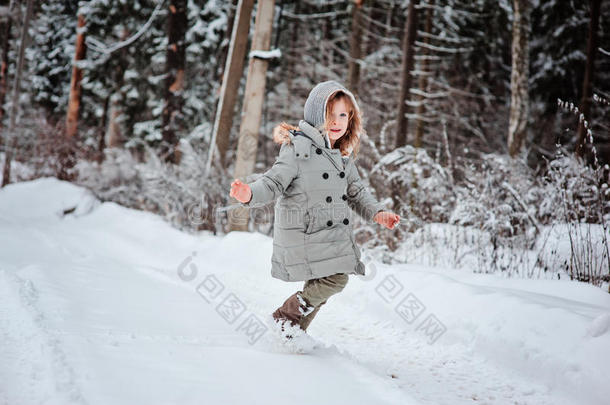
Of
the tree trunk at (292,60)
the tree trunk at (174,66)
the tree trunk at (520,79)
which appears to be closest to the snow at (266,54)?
the tree trunk at (174,66)

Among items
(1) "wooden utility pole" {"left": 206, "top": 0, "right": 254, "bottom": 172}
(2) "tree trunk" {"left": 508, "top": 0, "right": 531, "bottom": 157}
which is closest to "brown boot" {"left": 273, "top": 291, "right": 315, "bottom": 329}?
(1) "wooden utility pole" {"left": 206, "top": 0, "right": 254, "bottom": 172}

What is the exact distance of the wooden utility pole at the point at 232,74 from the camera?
714cm

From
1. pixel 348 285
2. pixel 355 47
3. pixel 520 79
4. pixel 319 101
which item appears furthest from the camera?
pixel 355 47

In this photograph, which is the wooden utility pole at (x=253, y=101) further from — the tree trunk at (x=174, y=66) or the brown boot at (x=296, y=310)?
the tree trunk at (x=174, y=66)

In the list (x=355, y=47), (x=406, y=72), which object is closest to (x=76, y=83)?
(x=355, y=47)

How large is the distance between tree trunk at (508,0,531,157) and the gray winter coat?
29.5 feet

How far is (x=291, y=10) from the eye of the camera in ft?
54.6

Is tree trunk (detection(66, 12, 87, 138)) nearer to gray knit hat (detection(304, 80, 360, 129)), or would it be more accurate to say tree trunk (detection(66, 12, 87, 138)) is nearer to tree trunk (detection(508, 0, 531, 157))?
tree trunk (detection(508, 0, 531, 157))

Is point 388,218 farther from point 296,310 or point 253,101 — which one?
point 253,101

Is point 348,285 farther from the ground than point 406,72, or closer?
closer

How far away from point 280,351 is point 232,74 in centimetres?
596

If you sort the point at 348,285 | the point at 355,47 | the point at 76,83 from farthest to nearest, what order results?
the point at 76,83, the point at 355,47, the point at 348,285

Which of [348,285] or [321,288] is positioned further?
[348,285]

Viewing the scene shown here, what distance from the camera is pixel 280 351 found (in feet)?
8.05
